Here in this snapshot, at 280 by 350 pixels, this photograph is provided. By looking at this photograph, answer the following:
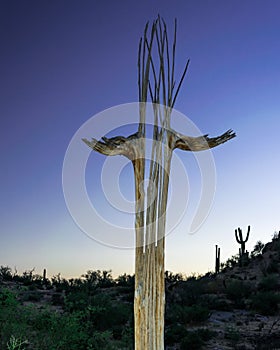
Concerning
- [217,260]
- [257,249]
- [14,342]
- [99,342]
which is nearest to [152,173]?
[14,342]

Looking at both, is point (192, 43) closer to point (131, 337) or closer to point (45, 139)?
point (45, 139)

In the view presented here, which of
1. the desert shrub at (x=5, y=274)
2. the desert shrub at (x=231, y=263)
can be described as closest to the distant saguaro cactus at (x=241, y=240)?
the desert shrub at (x=231, y=263)

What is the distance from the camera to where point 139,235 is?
465cm

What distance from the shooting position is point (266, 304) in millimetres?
15164

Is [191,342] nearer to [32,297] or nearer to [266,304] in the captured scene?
[266,304]

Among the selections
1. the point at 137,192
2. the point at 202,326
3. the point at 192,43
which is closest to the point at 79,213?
the point at 137,192

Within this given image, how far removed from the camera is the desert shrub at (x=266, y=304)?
49.1ft

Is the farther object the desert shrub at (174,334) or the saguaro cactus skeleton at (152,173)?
the desert shrub at (174,334)

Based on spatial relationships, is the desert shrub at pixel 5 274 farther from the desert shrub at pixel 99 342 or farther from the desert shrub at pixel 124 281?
the desert shrub at pixel 99 342

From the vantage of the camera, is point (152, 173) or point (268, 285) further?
point (268, 285)

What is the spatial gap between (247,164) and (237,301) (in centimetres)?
629

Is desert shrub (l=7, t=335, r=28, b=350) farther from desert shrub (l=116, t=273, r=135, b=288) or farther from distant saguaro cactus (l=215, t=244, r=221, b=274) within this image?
distant saguaro cactus (l=215, t=244, r=221, b=274)

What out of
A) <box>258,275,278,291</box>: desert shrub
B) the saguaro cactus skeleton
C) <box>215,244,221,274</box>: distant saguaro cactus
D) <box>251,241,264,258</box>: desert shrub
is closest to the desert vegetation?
<box>258,275,278,291</box>: desert shrub

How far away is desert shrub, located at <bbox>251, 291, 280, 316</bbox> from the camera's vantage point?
15.0m
